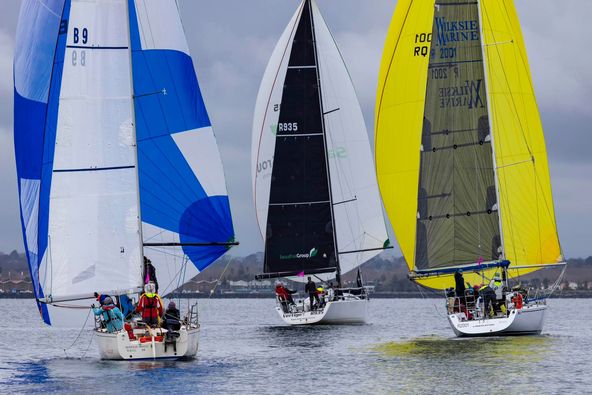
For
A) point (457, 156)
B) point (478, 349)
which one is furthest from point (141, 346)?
point (457, 156)

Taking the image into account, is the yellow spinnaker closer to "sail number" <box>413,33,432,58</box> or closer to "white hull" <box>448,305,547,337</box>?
"sail number" <box>413,33,432,58</box>

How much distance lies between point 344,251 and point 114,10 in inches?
893

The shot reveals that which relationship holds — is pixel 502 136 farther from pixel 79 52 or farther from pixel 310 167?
pixel 79 52

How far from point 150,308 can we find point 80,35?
7.63 metres

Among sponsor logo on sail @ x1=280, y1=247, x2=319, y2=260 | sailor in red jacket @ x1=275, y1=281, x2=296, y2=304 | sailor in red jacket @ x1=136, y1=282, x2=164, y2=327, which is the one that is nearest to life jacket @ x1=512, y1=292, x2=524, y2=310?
sailor in red jacket @ x1=136, y1=282, x2=164, y2=327

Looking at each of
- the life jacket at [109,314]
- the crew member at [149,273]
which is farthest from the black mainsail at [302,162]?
the life jacket at [109,314]

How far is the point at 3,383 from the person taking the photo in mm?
28578

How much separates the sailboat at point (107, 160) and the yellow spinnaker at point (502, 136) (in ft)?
37.8

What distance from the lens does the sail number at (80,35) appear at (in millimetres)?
31859

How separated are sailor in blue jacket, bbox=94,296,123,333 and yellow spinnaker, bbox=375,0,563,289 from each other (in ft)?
45.7

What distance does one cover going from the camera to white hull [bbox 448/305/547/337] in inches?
1464

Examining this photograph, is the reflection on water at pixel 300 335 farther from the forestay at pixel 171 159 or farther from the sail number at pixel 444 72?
the sail number at pixel 444 72

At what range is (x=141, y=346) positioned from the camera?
30062mm

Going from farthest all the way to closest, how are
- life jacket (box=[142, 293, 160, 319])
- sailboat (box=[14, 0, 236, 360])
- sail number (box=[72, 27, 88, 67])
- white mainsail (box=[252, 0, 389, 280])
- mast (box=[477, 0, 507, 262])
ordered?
1. white mainsail (box=[252, 0, 389, 280])
2. mast (box=[477, 0, 507, 262])
3. sail number (box=[72, 27, 88, 67])
4. sailboat (box=[14, 0, 236, 360])
5. life jacket (box=[142, 293, 160, 319])
